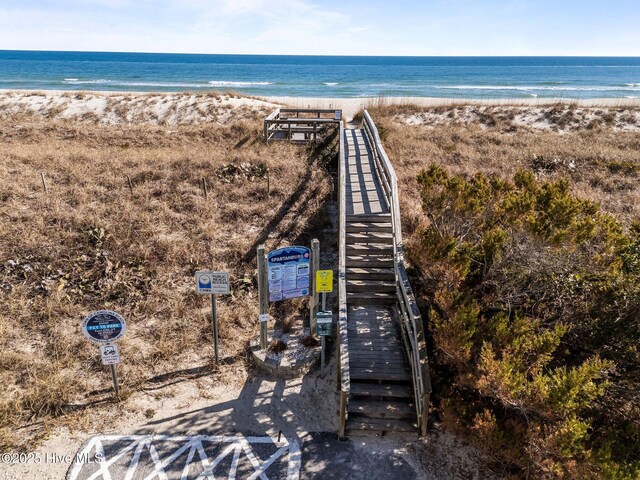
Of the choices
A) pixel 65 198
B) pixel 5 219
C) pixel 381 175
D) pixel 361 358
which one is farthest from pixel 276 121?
pixel 361 358

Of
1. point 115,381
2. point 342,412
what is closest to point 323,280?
point 342,412

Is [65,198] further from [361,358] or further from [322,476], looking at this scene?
[322,476]

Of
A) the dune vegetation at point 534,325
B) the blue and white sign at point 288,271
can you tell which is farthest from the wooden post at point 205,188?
the dune vegetation at point 534,325

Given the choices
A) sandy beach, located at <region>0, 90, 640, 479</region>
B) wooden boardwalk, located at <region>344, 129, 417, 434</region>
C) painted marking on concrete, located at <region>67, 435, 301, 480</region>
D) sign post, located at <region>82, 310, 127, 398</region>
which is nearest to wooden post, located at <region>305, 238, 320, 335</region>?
wooden boardwalk, located at <region>344, 129, 417, 434</region>

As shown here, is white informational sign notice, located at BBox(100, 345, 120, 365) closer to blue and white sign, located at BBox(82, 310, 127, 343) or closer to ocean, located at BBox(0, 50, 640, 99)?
blue and white sign, located at BBox(82, 310, 127, 343)

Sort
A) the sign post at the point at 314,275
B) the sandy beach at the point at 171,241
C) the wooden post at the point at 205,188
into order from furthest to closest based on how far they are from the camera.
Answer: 1. the wooden post at the point at 205,188
2. the sign post at the point at 314,275
3. the sandy beach at the point at 171,241

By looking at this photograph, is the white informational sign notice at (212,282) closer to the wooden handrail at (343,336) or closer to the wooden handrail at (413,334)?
the wooden handrail at (343,336)
